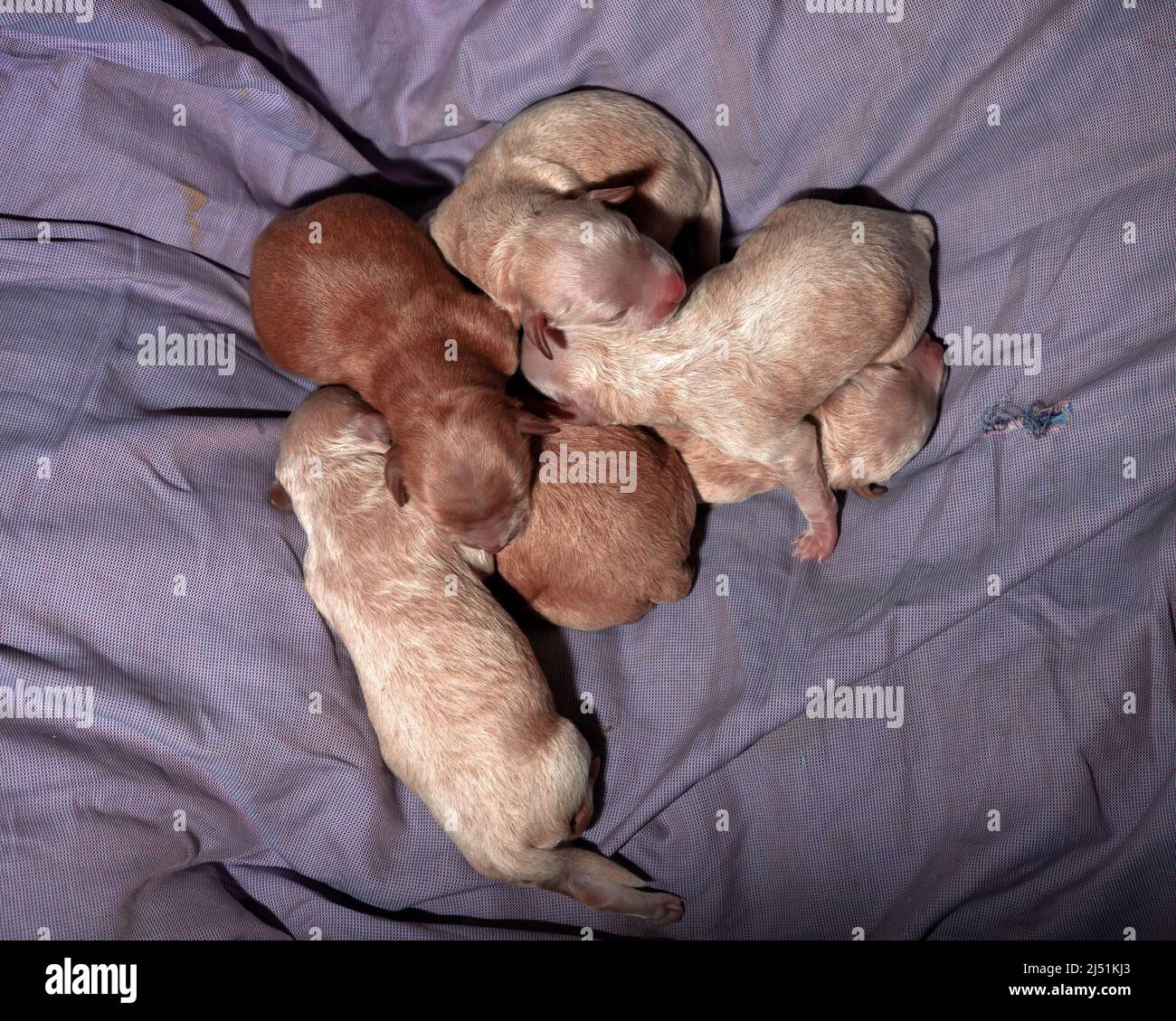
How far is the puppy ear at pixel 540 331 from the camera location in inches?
115

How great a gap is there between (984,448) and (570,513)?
1546 mm

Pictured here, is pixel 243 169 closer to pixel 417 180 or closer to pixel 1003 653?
pixel 417 180

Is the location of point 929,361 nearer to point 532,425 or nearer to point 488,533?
point 532,425

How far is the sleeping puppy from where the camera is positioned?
3316mm

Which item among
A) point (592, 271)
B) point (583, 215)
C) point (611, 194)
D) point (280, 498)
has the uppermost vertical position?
point (611, 194)

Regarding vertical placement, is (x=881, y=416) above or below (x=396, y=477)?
above

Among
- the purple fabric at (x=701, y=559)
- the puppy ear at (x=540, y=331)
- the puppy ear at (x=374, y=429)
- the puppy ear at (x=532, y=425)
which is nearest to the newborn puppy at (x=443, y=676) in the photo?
the puppy ear at (x=374, y=429)

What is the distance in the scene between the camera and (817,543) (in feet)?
11.4

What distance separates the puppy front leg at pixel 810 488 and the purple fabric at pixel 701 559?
123mm

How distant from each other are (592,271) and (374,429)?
94cm

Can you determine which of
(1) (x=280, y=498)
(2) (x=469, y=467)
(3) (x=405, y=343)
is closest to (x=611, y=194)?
(3) (x=405, y=343)

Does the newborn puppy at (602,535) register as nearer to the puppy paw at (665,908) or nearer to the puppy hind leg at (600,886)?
the puppy hind leg at (600,886)

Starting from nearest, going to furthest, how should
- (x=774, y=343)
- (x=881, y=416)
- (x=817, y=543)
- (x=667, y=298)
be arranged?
(x=667, y=298), (x=774, y=343), (x=881, y=416), (x=817, y=543)

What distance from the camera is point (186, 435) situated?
3.29 metres
